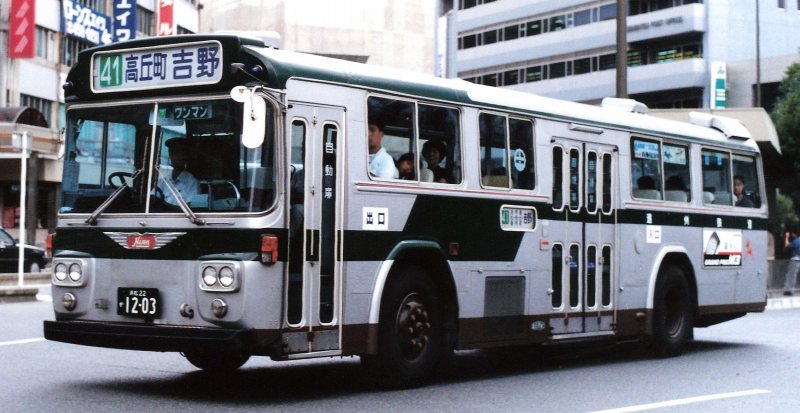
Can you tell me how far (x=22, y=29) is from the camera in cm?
5159

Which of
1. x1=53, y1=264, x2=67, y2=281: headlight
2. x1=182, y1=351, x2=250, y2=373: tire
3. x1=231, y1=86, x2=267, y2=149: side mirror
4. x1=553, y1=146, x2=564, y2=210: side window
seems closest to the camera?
x1=231, y1=86, x2=267, y2=149: side mirror

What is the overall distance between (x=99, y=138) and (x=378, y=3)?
91.7 meters

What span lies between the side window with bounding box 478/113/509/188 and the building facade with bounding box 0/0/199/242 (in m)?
40.2

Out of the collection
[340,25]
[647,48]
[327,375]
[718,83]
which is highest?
[340,25]

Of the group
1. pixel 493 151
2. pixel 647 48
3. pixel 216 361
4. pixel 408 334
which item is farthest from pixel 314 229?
pixel 647 48

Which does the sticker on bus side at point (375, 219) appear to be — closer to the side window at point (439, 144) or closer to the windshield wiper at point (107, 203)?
the side window at point (439, 144)

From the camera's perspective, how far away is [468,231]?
1205cm

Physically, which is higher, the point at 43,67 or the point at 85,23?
the point at 85,23

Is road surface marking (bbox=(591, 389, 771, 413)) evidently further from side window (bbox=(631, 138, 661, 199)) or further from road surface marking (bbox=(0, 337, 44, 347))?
road surface marking (bbox=(0, 337, 44, 347))

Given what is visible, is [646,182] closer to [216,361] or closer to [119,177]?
[216,361]

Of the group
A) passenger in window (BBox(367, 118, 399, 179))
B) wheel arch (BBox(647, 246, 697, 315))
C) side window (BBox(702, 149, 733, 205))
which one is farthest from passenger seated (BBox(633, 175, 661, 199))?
passenger in window (BBox(367, 118, 399, 179))

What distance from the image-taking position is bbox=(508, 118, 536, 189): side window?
1291cm

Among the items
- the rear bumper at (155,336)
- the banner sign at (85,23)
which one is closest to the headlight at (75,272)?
the rear bumper at (155,336)

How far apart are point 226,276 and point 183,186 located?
0.89 m
